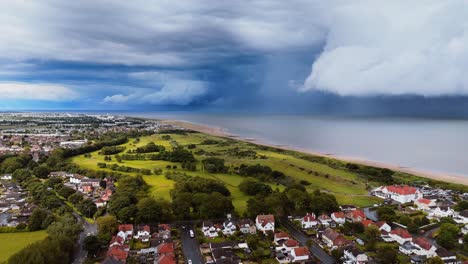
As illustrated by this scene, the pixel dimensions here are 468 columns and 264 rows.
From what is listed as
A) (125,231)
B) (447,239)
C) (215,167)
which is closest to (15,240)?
(125,231)

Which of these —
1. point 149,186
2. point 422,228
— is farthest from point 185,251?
point 422,228

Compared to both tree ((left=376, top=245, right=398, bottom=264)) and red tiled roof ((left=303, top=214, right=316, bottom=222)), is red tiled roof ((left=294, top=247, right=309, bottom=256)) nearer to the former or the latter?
tree ((left=376, top=245, right=398, bottom=264))

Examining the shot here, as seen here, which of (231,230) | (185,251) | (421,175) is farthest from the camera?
(421,175)

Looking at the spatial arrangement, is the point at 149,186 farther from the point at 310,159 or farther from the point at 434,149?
the point at 434,149

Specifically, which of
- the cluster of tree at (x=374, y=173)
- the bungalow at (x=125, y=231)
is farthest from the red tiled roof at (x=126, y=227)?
the cluster of tree at (x=374, y=173)

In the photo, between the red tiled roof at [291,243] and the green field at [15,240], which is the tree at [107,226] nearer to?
the green field at [15,240]

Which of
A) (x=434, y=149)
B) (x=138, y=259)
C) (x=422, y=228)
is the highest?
(x=434, y=149)

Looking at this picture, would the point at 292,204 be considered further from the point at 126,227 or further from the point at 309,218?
the point at 126,227
